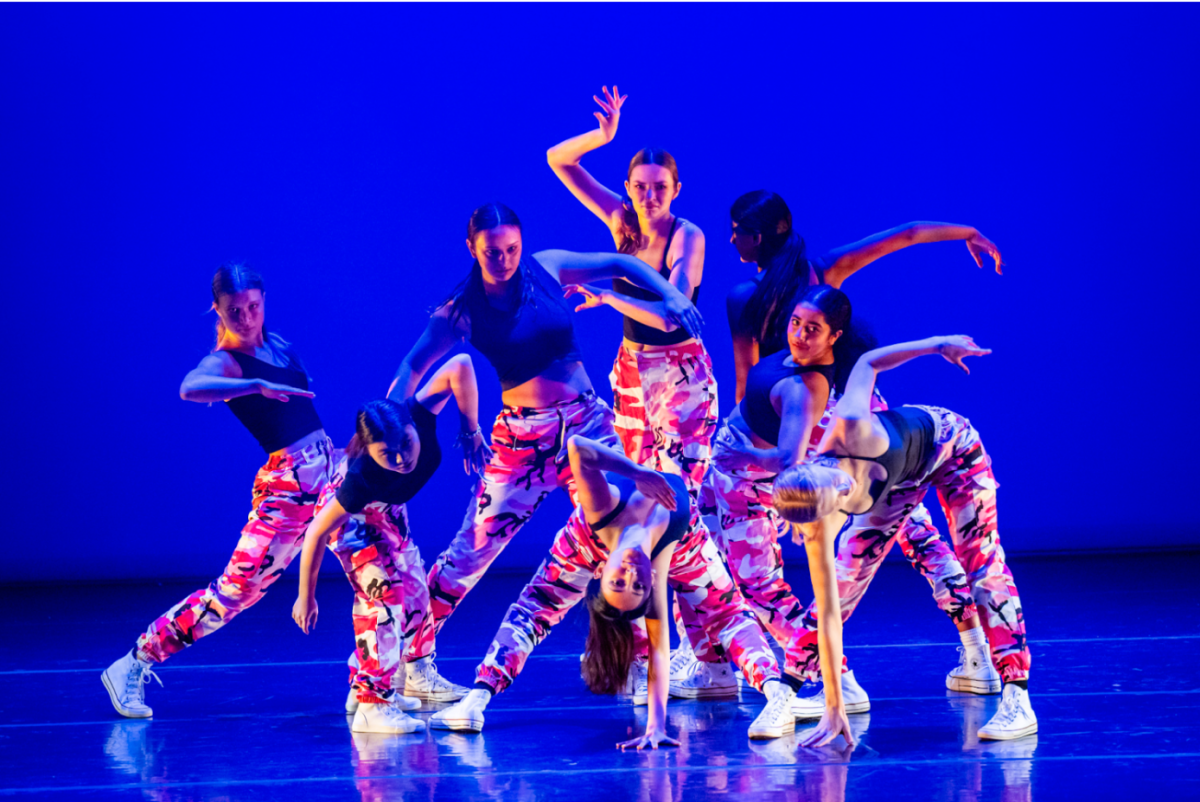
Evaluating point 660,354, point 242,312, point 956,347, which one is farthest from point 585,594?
point 242,312

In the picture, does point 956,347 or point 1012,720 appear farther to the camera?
point 1012,720

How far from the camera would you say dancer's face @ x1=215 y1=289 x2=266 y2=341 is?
13.4 feet

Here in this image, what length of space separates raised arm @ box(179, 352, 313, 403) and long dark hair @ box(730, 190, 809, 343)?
1.39 m

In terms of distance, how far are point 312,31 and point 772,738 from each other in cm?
→ 482

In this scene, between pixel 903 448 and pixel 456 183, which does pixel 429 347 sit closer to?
pixel 903 448

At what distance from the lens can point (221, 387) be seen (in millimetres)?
4020

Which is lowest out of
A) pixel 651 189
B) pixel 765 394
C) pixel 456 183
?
pixel 765 394

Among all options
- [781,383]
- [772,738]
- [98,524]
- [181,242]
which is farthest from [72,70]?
[772,738]

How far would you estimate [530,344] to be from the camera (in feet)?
13.8

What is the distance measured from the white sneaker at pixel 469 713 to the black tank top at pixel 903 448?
118 cm

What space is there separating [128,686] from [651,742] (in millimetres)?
1690

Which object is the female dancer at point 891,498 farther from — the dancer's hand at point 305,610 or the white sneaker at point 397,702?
the dancer's hand at point 305,610

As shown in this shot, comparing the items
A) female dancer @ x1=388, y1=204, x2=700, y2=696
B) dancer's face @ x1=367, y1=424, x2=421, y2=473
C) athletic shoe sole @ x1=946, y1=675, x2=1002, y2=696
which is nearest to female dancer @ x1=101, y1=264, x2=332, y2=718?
female dancer @ x1=388, y1=204, x2=700, y2=696

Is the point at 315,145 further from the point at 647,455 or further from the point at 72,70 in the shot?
the point at 647,455
